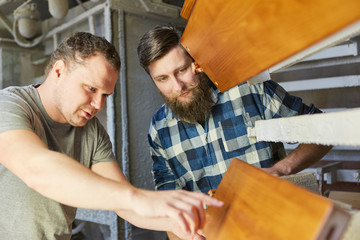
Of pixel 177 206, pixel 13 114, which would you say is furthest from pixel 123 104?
pixel 177 206

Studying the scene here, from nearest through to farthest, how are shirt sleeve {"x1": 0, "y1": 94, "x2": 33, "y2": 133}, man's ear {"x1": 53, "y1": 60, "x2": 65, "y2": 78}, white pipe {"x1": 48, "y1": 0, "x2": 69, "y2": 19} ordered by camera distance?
shirt sleeve {"x1": 0, "y1": 94, "x2": 33, "y2": 133}, man's ear {"x1": 53, "y1": 60, "x2": 65, "y2": 78}, white pipe {"x1": 48, "y1": 0, "x2": 69, "y2": 19}

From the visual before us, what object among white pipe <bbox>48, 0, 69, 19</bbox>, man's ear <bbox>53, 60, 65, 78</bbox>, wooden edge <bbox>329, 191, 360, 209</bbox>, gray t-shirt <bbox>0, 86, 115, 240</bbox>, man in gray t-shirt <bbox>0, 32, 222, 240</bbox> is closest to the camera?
man in gray t-shirt <bbox>0, 32, 222, 240</bbox>

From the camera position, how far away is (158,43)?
6.95ft

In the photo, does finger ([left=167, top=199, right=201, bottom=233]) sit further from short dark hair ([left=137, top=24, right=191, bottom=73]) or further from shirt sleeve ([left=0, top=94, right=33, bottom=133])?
short dark hair ([left=137, top=24, right=191, bottom=73])

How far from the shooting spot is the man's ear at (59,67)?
1.59 m

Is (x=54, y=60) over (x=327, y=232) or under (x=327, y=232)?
over

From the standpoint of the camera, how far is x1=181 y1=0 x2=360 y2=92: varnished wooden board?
59 cm

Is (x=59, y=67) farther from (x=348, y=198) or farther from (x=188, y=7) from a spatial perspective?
(x=348, y=198)

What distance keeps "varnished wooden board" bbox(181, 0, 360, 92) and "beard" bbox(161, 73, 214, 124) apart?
2.65 ft

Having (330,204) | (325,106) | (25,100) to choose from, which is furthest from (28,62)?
(330,204)

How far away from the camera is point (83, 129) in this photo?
1810mm

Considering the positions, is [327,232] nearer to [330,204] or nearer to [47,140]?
[330,204]

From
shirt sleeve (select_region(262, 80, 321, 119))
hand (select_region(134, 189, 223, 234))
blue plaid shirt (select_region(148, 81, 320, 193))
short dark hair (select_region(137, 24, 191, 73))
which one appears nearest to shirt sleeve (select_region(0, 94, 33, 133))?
hand (select_region(134, 189, 223, 234))

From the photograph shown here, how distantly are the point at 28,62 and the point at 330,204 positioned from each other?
15.2 ft
